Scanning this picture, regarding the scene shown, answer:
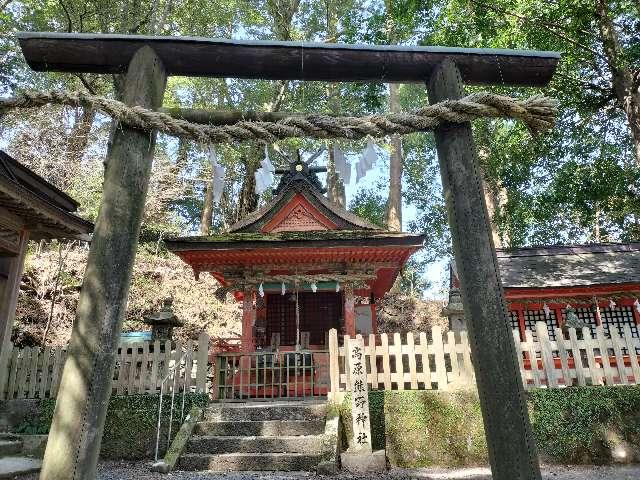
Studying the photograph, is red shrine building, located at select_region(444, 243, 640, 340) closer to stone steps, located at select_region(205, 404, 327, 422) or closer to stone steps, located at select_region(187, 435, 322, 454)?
stone steps, located at select_region(205, 404, 327, 422)

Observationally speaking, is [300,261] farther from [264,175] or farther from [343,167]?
[343,167]

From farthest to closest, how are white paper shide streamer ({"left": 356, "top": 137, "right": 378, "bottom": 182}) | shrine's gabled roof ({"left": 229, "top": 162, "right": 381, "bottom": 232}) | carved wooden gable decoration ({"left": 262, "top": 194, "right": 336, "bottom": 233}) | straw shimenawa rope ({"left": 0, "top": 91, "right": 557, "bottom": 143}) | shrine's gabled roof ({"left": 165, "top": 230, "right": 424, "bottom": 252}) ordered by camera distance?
carved wooden gable decoration ({"left": 262, "top": 194, "right": 336, "bottom": 233}), shrine's gabled roof ({"left": 229, "top": 162, "right": 381, "bottom": 232}), shrine's gabled roof ({"left": 165, "top": 230, "right": 424, "bottom": 252}), white paper shide streamer ({"left": 356, "top": 137, "right": 378, "bottom": 182}), straw shimenawa rope ({"left": 0, "top": 91, "right": 557, "bottom": 143})

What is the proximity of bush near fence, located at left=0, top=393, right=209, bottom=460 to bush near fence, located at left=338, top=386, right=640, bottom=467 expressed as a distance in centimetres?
346

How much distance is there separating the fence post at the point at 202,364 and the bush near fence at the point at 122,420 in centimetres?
17

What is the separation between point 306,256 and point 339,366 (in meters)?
3.67

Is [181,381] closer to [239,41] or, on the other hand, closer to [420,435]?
[420,435]

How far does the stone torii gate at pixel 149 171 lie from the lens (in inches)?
104

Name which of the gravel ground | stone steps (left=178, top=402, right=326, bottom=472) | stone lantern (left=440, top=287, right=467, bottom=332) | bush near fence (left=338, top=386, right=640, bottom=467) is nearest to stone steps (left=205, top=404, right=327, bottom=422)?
stone steps (left=178, top=402, right=326, bottom=472)

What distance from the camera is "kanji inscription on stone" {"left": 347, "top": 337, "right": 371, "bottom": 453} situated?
23.1ft

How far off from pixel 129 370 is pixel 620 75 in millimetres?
14573

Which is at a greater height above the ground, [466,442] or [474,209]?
[474,209]

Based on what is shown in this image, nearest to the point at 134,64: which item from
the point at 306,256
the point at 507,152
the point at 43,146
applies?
the point at 306,256

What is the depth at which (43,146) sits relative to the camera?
17.9 meters

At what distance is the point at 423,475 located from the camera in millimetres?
6547
